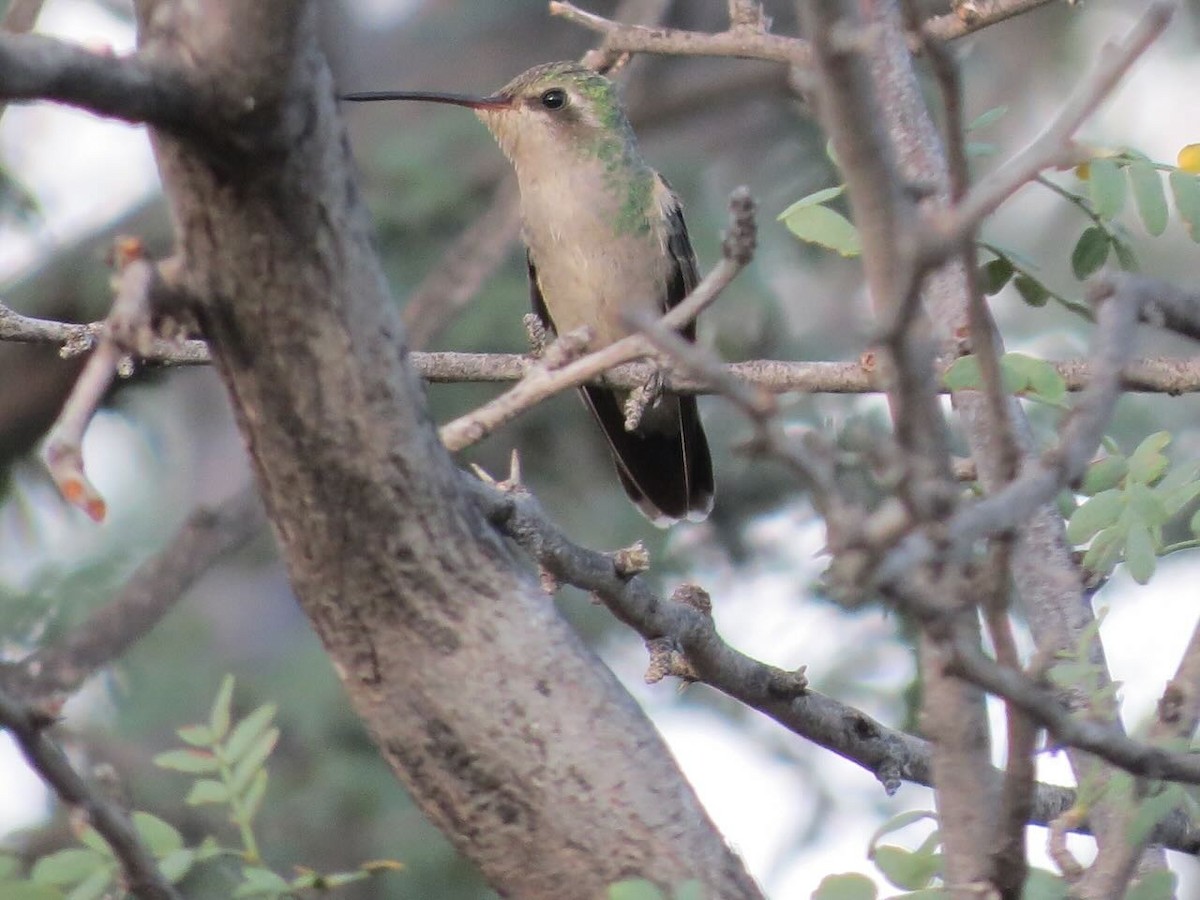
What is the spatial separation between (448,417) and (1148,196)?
163 inches

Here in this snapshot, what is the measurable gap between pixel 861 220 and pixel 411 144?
6106 mm

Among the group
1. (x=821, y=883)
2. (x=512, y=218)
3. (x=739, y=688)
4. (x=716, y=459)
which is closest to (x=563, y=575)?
(x=739, y=688)

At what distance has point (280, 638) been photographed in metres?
9.30

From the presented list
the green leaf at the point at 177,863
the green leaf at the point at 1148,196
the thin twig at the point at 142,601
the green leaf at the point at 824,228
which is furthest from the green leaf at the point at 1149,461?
the thin twig at the point at 142,601

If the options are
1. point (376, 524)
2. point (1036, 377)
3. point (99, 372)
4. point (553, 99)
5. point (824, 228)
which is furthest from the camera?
point (553, 99)

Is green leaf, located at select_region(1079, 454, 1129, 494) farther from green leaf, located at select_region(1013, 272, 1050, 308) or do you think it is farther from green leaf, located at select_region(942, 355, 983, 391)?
green leaf, located at select_region(1013, 272, 1050, 308)

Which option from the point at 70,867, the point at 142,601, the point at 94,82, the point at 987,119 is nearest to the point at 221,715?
the point at 70,867

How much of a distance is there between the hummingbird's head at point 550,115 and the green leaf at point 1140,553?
12.7 feet

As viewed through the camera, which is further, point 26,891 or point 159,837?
point 159,837

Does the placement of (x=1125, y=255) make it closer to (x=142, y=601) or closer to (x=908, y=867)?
(x=908, y=867)

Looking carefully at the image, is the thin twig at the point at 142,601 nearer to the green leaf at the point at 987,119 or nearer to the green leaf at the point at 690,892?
the green leaf at the point at 987,119

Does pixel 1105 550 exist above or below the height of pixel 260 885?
above

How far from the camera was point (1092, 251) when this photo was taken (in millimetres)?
3012

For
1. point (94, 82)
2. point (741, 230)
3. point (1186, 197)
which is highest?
point (1186, 197)
